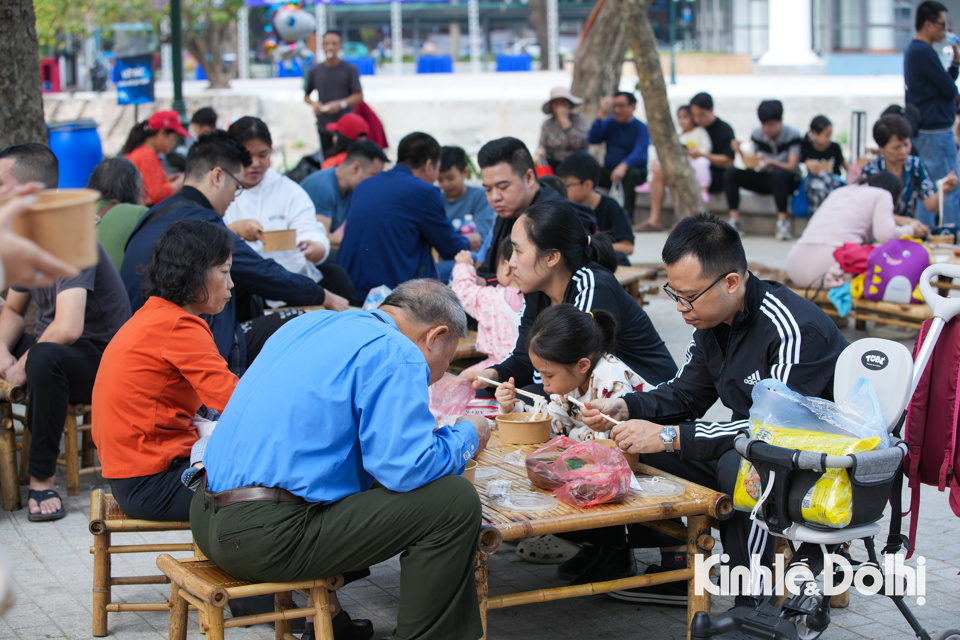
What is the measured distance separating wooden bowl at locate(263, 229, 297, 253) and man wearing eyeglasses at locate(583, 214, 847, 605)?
2.57 meters

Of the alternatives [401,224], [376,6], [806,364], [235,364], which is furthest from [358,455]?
[376,6]

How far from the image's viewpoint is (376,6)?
44969 millimetres

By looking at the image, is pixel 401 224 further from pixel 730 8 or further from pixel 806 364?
pixel 730 8

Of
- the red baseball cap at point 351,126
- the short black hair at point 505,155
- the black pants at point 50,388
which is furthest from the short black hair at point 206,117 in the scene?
the black pants at point 50,388

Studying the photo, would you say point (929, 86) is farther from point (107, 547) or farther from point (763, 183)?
point (107, 547)

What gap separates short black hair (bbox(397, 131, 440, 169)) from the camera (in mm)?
6273

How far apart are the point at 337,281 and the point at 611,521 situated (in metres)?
3.55

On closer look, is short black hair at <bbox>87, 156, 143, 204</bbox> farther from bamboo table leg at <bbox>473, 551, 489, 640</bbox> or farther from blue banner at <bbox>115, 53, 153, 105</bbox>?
blue banner at <bbox>115, 53, 153, 105</bbox>

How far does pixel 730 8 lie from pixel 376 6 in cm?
1717

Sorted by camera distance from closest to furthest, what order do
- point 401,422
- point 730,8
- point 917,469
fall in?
point 401,422
point 917,469
point 730,8

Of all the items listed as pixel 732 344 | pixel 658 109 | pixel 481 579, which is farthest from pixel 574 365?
pixel 658 109

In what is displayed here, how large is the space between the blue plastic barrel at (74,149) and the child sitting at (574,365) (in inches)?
237

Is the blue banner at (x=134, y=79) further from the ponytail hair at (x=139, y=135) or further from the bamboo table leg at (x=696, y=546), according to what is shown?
the bamboo table leg at (x=696, y=546)

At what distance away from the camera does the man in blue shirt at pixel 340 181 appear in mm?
6961
